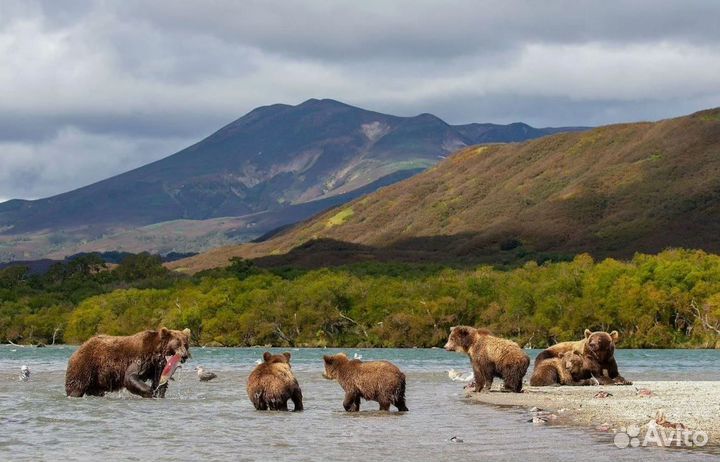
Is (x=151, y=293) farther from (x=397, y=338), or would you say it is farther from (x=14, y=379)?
(x=14, y=379)

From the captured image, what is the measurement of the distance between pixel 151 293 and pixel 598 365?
133099 mm

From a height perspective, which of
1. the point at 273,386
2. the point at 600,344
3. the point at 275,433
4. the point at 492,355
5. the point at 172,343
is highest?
the point at 600,344

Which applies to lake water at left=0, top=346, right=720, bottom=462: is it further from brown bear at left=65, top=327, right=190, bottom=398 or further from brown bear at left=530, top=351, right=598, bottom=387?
brown bear at left=530, top=351, right=598, bottom=387

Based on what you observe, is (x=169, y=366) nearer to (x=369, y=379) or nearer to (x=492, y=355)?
(x=369, y=379)

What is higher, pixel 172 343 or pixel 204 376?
pixel 172 343

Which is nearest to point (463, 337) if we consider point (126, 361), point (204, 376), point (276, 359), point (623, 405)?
point (623, 405)

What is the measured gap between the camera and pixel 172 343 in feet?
101

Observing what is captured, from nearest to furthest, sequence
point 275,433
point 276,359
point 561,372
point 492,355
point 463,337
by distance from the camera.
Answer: point 275,433
point 276,359
point 492,355
point 463,337
point 561,372

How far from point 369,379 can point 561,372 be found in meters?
10.4

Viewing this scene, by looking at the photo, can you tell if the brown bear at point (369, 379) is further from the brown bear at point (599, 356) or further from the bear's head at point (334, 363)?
the brown bear at point (599, 356)

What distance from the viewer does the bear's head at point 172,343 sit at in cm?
3076

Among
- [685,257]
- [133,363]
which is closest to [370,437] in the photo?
[133,363]

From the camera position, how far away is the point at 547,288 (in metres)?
136

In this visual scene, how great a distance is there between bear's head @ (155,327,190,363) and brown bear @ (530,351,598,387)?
1292 centimetres
